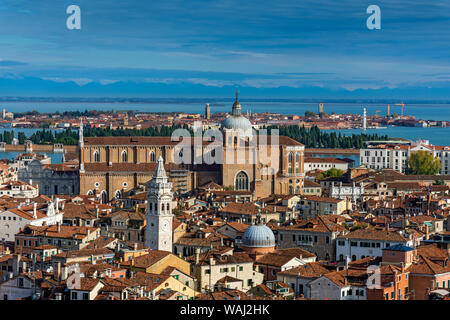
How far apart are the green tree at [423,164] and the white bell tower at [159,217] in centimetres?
2123

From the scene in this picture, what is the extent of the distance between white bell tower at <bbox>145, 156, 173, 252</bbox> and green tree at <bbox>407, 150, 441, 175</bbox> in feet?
69.7

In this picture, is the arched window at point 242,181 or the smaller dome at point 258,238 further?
the arched window at point 242,181

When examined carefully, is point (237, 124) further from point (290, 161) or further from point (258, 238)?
Answer: point (258, 238)

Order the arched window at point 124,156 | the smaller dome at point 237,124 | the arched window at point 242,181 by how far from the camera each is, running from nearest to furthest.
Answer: the arched window at point 242,181 < the smaller dome at point 237,124 < the arched window at point 124,156

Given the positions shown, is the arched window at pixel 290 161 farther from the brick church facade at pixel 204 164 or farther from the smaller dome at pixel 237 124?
the smaller dome at pixel 237 124

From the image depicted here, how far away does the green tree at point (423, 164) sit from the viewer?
1347 inches

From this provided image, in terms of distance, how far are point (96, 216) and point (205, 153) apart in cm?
1013

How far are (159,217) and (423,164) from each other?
21.8 metres

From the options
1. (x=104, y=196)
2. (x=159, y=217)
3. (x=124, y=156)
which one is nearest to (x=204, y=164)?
(x=124, y=156)

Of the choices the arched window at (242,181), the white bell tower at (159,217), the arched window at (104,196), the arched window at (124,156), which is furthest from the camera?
the arched window at (124,156)

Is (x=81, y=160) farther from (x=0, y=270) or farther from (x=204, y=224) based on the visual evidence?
(x=0, y=270)

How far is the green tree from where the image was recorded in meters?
34.2

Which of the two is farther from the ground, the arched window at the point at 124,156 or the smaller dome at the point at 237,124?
the smaller dome at the point at 237,124

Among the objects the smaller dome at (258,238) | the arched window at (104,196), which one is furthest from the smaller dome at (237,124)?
the smaller dome at (258,238)
